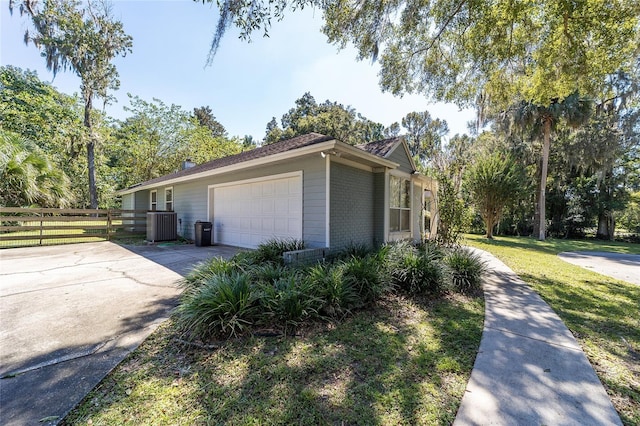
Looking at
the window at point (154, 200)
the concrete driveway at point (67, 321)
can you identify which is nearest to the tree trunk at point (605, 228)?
the concrete driveway at point (67, 321)

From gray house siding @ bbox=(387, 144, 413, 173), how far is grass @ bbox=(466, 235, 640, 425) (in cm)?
439

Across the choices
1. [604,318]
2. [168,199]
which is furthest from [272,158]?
[168,199]

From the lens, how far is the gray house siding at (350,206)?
6.60 m

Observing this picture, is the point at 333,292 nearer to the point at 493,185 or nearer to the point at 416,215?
the point at 416,215

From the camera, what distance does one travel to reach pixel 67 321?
3.45 m

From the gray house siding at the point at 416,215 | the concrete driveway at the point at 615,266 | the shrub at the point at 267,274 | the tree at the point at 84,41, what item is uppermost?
the tree at the point at 84,41

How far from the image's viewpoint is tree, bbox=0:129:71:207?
31.6 feet

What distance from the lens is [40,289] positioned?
4637 mm

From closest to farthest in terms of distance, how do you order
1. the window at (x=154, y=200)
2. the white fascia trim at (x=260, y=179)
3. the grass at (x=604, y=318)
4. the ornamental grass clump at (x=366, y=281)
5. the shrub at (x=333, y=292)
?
the grass at (x=604, y=318), the shrub at (x=333, y=292), the ornamental grass clump at (x=366, y=281), the white fascia trim at (x=260, y=179), the window at (x=154, y=200)

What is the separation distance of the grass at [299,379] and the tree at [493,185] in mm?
13956

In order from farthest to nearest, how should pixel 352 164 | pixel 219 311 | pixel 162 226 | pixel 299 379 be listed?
pixel 162 226 < pixel 352 164 < pixel 219 311 < pixel 299 379

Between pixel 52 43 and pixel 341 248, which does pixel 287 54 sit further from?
pixel 52 43

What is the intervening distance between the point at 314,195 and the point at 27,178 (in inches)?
444

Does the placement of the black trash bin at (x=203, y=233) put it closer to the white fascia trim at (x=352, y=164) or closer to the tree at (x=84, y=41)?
the white fascia trim at (x=352, y=164)
